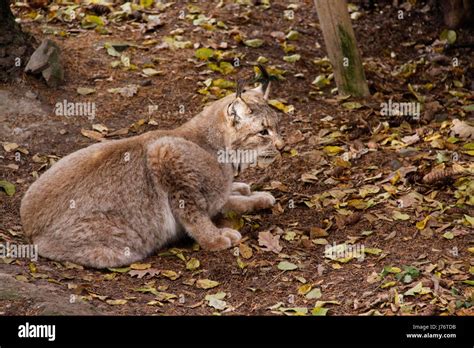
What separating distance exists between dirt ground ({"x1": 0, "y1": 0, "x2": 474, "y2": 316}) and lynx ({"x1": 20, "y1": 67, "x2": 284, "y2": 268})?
0.59 feet

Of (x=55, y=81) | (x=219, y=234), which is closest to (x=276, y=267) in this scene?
(x=219, y=234)

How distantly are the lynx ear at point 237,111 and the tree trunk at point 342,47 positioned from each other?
2.36 m

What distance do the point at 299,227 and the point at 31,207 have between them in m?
2.26

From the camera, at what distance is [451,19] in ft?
35.8

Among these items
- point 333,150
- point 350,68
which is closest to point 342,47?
point 350,68

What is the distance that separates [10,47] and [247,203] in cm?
340

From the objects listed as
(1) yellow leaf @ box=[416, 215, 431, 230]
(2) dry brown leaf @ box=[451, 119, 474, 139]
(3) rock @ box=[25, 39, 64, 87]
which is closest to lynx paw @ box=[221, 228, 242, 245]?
(1) yellow leaf @ box=[416, 215, 431, 230]

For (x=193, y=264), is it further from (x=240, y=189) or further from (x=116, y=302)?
(x=240, y=189)

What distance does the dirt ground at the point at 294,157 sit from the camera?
6.16m

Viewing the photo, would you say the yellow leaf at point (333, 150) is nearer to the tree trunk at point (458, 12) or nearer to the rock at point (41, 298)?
the tree trunk at point (458, 12)

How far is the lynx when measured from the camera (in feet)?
22.1

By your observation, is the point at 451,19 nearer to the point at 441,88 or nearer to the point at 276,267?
the point at 441,88

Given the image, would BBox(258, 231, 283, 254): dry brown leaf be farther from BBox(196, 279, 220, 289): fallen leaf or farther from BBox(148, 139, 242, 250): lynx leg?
BBox(196, 279, 220, 289): fallen leaf

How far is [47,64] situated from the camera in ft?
30.6
